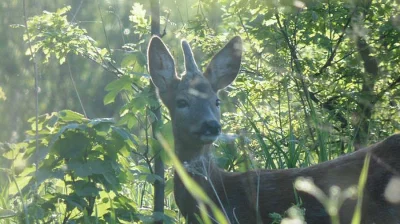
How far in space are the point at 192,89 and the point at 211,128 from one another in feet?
1.99

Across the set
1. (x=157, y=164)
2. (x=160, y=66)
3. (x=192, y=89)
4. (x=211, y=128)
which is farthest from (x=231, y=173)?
(x=160, y=66)

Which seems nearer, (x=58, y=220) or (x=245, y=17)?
(x=58, y=220)

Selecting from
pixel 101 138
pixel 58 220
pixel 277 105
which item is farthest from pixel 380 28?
pixel 58 220

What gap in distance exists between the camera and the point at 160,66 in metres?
6.99

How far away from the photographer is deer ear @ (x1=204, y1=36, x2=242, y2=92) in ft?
23.2

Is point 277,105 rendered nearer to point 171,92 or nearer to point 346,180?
point 171,92

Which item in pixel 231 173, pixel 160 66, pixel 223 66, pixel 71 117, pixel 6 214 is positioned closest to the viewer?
pixel 6 214

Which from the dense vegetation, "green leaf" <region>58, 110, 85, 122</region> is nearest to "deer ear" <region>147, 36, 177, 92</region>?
the dense vegetation

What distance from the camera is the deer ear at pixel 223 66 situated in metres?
7.08

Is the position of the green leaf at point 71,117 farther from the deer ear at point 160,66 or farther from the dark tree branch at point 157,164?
the deer ear at point 160,66

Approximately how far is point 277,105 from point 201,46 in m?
0.95

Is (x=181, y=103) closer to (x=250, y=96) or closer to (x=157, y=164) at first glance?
(x=157, y=164)

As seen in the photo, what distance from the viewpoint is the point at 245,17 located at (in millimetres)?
7922

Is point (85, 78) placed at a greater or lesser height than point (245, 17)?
greater
